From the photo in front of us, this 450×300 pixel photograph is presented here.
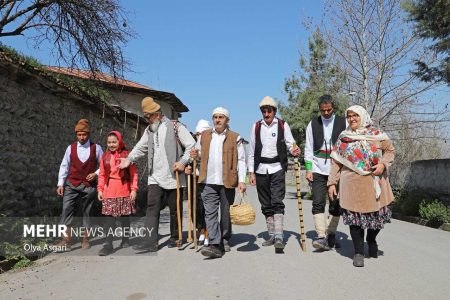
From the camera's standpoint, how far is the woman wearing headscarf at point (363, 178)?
514 centimetres

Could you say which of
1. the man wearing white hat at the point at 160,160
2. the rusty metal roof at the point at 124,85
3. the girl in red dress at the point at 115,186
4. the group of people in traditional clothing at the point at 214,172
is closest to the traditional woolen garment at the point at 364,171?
the group of people in traditional clothing at the point at 214,172

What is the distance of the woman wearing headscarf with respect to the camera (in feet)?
16.9

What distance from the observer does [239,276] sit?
4594 millimetres

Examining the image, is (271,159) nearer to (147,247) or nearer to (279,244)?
(279,244)

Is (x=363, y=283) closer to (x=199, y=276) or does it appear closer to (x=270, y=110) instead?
(x=199, y=276)

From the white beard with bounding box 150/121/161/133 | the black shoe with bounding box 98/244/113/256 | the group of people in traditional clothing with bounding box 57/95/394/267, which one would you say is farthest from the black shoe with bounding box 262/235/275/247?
the white beard with bounding box 150/121/161/133

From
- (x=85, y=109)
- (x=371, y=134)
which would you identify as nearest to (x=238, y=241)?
(x=371, y=134)

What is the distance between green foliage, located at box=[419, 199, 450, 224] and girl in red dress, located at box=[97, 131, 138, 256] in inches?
280

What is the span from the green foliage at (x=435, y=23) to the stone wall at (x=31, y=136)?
318 inches

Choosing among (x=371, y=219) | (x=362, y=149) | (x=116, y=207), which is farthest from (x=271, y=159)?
(x=116, y=207)

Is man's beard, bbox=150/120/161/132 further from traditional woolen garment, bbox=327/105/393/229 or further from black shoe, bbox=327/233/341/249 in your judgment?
black shoe, bbox=327/233/341/249

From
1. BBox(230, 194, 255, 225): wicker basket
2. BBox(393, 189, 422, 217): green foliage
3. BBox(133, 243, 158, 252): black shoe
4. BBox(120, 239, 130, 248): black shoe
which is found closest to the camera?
BBox(230, 194, 255, 225): wicker basket

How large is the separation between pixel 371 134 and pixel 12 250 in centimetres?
491

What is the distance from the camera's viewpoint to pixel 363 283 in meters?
4.27
